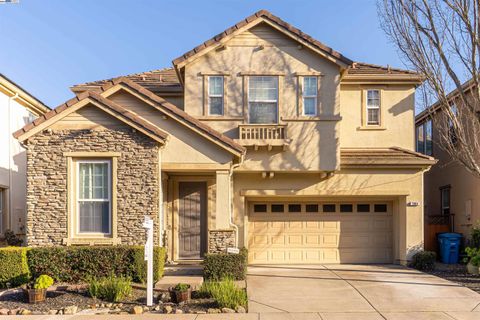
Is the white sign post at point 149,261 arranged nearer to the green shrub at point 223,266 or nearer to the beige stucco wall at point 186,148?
the green shrub at point 223,266

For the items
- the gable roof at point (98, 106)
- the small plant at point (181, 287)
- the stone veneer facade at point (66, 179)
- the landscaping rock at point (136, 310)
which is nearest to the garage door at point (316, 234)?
the stone veneer facade at point (66, 179)

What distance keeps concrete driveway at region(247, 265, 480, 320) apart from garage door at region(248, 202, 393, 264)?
120 centimetres

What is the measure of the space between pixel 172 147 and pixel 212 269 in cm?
355

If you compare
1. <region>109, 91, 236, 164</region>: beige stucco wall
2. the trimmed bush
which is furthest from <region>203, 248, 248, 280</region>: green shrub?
<region>109, 91, 236, 164</region>: beige stucco wall

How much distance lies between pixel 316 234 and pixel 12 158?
1196cm

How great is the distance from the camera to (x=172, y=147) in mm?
12883

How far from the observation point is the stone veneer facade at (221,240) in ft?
40.8

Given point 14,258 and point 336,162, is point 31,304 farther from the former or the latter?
point 336,162

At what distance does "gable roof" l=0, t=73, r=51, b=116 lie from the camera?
55.6 ft

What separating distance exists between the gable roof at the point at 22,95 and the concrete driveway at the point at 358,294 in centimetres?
1123

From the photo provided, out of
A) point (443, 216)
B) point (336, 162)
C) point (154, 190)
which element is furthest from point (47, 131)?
point (443, 216)

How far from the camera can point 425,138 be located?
20391mm

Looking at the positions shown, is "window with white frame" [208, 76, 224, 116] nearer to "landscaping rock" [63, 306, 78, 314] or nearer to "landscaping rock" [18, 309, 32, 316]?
"landscaping rock" [63, 306, 78, 314]

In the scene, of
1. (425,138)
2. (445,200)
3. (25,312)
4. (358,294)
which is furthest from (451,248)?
(25,312)
